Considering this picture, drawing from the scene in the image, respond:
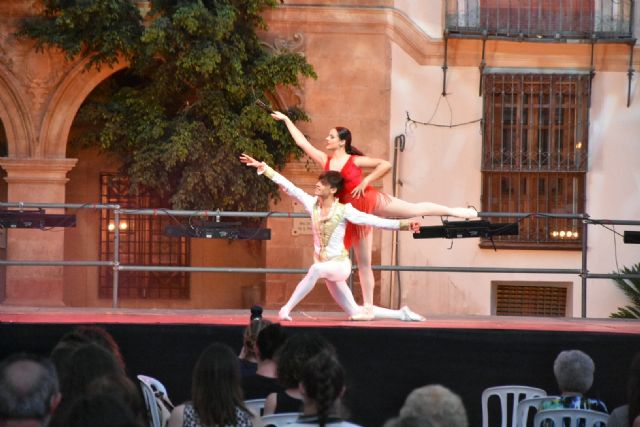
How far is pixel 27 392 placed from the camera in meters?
4.51

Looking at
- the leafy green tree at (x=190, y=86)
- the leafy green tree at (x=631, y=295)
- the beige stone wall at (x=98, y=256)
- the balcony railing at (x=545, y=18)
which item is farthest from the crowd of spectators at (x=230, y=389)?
the balcony railing at (x=545, y=18)

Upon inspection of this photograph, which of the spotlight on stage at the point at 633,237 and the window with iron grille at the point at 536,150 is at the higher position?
the window with iron grille at the point at 536,150

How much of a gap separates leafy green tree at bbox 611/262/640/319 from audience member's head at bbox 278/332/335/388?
9.29 meters

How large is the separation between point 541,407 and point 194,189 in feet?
27.7

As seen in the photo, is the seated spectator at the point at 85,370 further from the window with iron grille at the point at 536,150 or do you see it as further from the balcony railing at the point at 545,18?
the balcony railing at the point at 545,18

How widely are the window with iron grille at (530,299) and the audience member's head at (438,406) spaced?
1161 centimetres

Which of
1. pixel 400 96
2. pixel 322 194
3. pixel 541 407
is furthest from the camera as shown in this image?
pixel 400 96

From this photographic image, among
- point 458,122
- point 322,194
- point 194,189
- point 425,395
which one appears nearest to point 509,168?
point 458,122

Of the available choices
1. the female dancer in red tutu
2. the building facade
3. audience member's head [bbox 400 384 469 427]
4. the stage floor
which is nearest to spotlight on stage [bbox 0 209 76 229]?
the stage floor

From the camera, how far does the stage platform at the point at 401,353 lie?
8.61 metres

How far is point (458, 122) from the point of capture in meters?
16.0

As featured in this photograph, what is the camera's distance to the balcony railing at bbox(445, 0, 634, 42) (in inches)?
626

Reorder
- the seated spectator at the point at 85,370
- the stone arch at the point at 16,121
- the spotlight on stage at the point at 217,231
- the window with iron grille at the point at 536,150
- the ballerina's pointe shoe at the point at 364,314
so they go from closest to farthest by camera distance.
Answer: the seated spectator at the point at 85,370
the ballerina's pointe shoe at the point at 364,314
the spotlight on stage at the point at 217,231
the stone arch at the point at 16,121
the window with iron grille at the point at 536,150

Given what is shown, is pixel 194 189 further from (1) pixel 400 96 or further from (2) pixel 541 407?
(2) pixel 541 407
